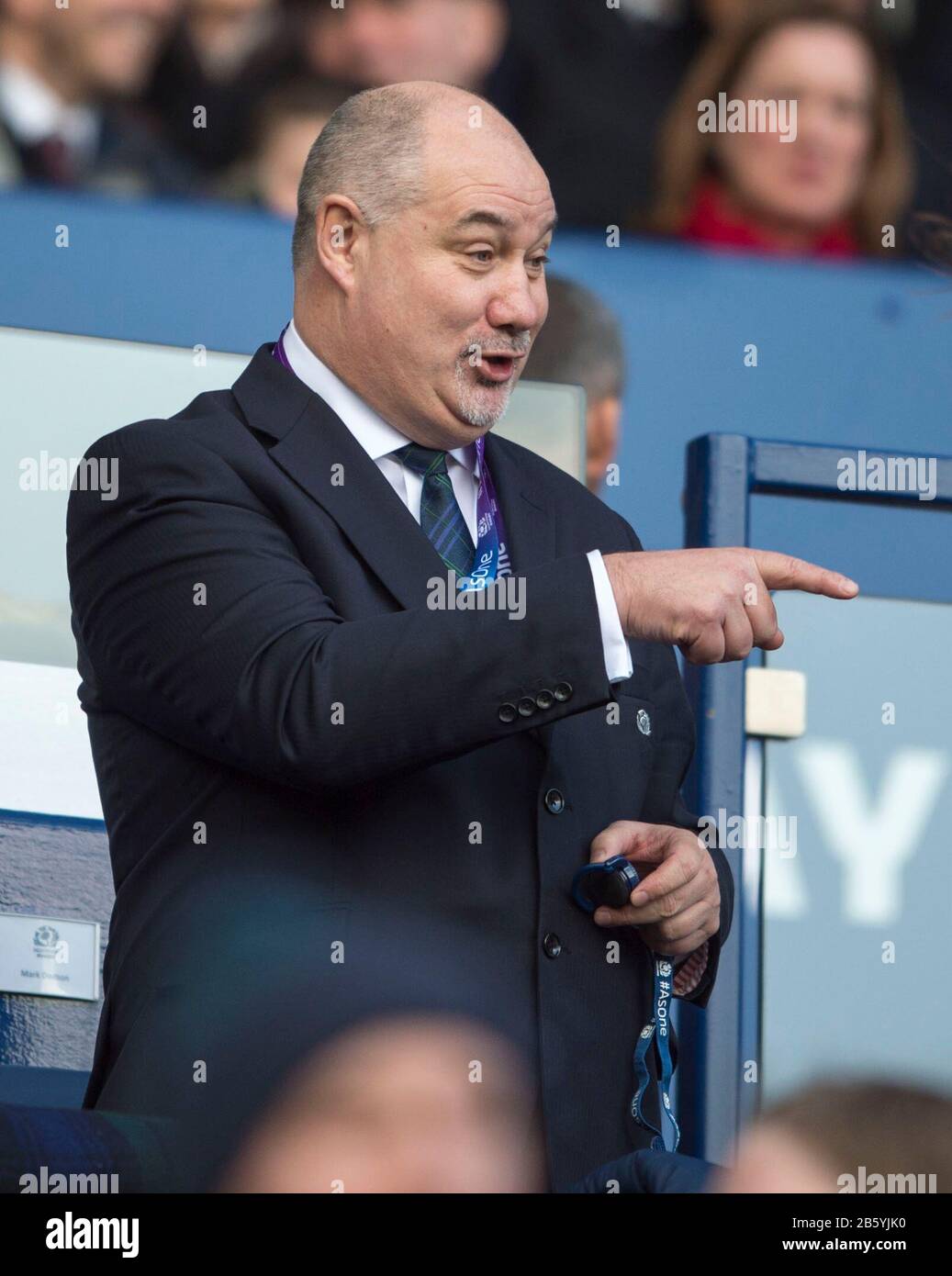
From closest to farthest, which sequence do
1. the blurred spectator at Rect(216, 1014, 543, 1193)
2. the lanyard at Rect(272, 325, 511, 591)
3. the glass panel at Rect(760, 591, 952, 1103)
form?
the blurred spectator at Rect(216, 1014, 543, 1193)
the lanyard at Rect(272, 325, 511, 591)
the glass panel at Rect(760, 591, 952, 1103)

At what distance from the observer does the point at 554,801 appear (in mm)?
2066

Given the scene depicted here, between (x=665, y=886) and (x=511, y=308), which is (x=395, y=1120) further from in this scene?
(x=511, y=308)

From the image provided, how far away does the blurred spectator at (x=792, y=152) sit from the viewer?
3.58 meters

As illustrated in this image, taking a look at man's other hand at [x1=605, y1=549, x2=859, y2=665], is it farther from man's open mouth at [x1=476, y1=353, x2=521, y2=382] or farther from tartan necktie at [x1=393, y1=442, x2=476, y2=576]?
man's open mouth at [x1=476, y1=353, x2=521, y2=382]

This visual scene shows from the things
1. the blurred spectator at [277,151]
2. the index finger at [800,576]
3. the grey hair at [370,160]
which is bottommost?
the index finger at [800,576]

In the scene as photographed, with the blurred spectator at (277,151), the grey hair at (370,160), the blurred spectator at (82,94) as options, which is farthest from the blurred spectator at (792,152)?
the grey hair at (370,160)

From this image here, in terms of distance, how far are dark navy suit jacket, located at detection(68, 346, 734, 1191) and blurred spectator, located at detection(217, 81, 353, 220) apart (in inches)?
48.2

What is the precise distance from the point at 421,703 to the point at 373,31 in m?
1.91

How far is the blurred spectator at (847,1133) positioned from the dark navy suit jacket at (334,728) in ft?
2.29

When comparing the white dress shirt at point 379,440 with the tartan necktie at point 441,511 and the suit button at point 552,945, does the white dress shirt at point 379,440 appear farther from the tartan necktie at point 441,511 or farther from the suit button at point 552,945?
the suit button at point 552,945

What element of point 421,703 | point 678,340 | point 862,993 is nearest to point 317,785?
point 421,703

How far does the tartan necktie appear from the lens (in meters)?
2.17

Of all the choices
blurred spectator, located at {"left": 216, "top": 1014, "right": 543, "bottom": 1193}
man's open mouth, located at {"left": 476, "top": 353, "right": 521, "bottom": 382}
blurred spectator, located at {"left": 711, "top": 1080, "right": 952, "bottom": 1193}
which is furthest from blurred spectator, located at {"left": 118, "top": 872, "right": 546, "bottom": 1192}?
blurred spectator, located at {"left": 711, "top": 1080, "right": 952, "bottom": 1193}
